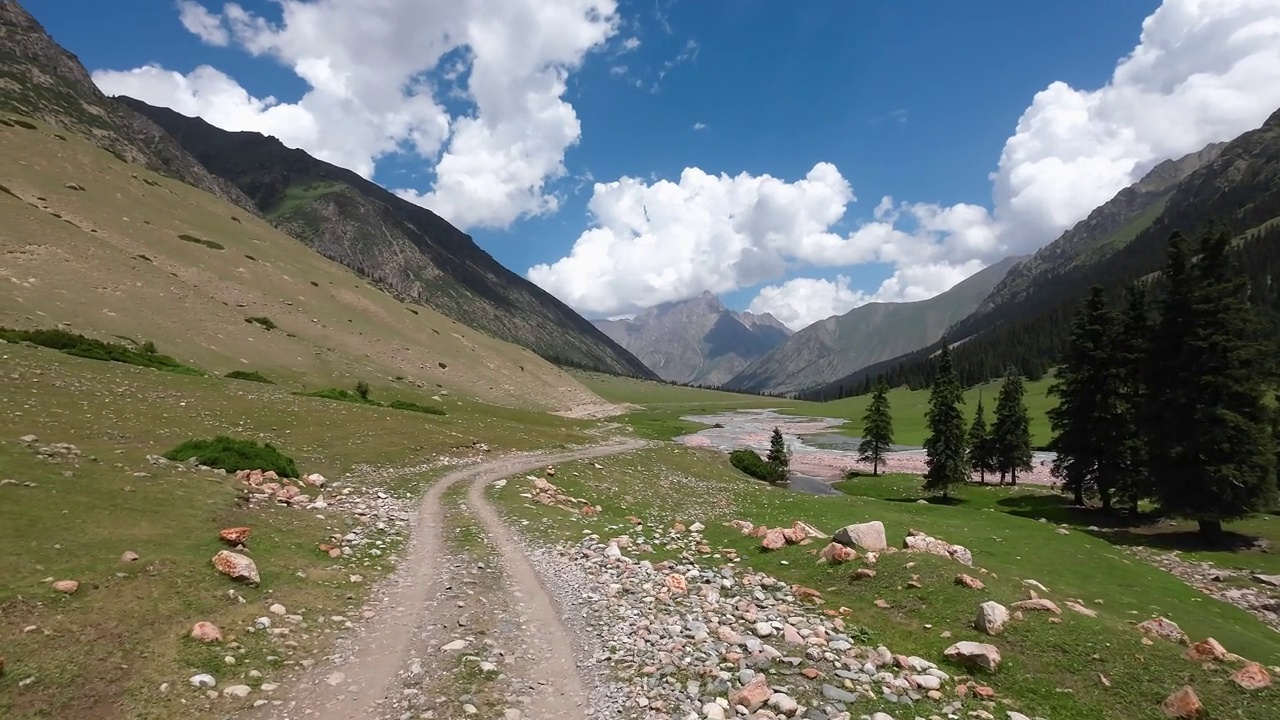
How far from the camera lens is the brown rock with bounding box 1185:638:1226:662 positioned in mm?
10039

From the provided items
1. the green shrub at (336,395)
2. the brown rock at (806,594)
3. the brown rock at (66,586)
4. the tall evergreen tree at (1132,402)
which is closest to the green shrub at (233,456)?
the brown rock at (66,586)

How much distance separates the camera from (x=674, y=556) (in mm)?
17797

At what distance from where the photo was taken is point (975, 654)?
397 inches

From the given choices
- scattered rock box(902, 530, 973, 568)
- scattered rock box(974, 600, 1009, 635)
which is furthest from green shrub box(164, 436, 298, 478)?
scattered rock box(974, 600, 1009, 635)

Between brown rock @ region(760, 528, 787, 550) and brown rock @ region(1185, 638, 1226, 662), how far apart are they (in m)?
9.53

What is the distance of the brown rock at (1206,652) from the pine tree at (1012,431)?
62266mm

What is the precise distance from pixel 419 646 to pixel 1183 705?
12.7 m

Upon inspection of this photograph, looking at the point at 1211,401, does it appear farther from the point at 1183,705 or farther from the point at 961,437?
the point at 1183,705

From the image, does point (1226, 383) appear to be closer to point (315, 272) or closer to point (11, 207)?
point (11, 207)

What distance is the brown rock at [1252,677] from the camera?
9.09 m

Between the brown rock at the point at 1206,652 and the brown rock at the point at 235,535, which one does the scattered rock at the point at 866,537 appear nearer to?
the brown rock at the point at 1206,652

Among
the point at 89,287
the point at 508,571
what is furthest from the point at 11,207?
the point at 508,571

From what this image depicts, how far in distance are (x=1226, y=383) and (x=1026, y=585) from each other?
90.3ft

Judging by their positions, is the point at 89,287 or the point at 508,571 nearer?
the point at 508,571
